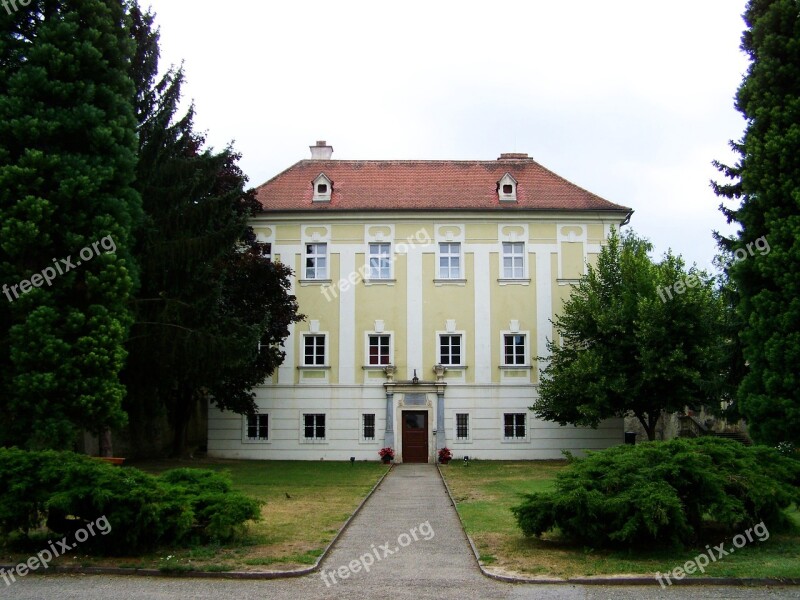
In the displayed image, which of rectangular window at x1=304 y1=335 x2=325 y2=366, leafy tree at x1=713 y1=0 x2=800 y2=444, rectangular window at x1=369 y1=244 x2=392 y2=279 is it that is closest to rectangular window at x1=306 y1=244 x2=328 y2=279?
rectangular window at x1=369 y1=244 x2=392 y2=279

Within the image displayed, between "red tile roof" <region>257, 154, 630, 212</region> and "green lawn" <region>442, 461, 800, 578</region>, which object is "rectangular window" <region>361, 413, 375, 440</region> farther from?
"green lawn" <region>442, 461, 800, 578</region>

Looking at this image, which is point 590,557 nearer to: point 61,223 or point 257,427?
point 61,223

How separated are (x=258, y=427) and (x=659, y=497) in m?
26.4

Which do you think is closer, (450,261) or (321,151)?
(450,261)

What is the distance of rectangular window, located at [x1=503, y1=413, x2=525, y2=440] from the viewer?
34.8 meters

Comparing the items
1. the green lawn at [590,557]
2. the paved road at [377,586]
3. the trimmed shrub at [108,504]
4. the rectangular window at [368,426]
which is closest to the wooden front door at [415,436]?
the rectangular window at [368,426]

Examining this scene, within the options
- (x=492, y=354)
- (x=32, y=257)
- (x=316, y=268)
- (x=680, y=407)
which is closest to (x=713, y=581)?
(x=32, y=257)

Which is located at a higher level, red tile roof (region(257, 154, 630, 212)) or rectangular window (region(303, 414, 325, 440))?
red tile roof (region(257, 154, 630, 212))

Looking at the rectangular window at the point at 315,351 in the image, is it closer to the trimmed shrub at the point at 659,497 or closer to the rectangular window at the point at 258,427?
the rectangular window at the point at 258,427

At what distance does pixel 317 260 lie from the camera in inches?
1411

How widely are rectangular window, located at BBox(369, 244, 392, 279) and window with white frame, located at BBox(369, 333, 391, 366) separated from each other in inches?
105

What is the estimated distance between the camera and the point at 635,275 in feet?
100

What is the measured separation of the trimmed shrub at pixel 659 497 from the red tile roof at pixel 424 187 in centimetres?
2398

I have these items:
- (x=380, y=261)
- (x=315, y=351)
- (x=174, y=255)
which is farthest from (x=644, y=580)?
(x=380, y=261)
